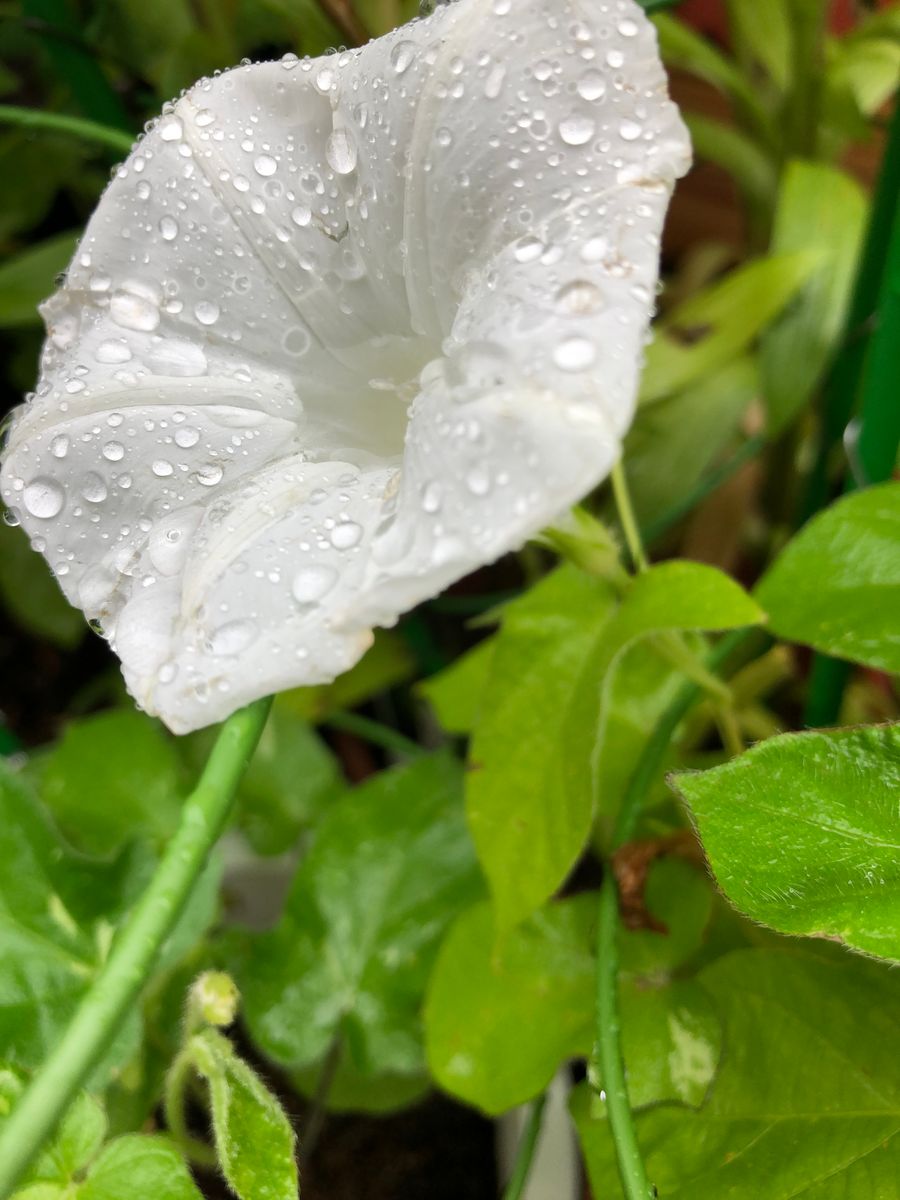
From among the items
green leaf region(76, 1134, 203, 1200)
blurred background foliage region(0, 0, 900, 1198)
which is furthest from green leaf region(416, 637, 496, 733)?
green leaf region(76, 1134, 203, 1200)

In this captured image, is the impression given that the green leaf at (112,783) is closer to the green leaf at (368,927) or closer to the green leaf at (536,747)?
the green leaf at (368,927)

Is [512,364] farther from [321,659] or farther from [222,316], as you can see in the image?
[222,316]

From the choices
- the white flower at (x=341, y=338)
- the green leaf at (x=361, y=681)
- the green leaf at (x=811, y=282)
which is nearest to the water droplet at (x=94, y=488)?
the white flower at (x=341, y=338)

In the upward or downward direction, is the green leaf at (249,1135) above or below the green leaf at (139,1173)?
above

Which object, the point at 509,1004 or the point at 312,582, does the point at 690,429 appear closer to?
the point at 509,1004

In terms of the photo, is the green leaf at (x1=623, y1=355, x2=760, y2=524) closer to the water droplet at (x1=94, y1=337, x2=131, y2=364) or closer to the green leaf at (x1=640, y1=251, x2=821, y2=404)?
the green leaf at (x1=640, y1=251, x2=821, y2=404)

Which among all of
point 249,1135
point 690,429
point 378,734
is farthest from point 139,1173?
point 690,429

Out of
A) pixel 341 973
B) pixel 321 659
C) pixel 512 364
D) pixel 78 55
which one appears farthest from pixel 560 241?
pixel 78 55
